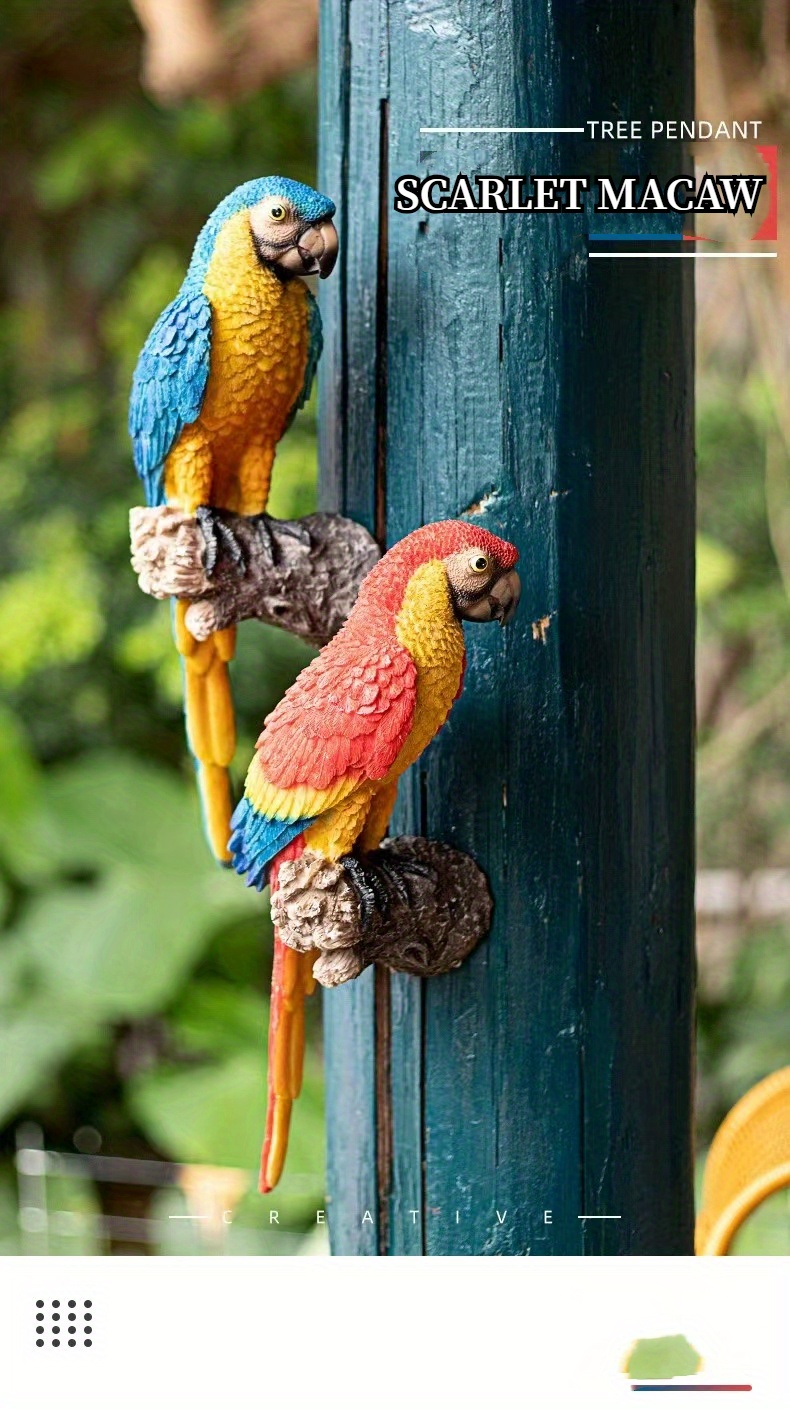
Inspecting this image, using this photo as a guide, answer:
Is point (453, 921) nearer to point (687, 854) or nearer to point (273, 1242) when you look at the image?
point (687, 854)

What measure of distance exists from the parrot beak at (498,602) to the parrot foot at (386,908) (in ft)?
0.43

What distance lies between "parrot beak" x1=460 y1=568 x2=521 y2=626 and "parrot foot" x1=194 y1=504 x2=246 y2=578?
0.15 meters

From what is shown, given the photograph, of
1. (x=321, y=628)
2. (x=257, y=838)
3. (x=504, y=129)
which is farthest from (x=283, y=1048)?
(x=504, y=129)

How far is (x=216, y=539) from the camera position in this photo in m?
0.71

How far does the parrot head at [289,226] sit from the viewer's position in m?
0.66

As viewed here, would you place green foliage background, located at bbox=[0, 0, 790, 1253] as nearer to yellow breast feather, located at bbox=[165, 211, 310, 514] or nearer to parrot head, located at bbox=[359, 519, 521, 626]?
yellow breast feather, located at bbox=[165, 211, 310, 514]

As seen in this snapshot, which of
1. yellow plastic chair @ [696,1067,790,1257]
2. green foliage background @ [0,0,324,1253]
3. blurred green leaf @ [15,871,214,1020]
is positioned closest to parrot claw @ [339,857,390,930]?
yellow plastic chair @ [696,1067,790,1257]

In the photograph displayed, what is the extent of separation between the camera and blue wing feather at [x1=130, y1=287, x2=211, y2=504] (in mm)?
686

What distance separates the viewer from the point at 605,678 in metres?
0.71

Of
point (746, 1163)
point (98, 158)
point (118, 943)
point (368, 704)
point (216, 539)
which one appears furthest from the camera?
point (98, 158)

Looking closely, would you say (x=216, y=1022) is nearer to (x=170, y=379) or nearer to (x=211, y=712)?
(x=211, y=712)

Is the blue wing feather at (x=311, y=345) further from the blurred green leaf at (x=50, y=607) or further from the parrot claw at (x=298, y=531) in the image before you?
the blurred green leaf at (x=50, y=607)
